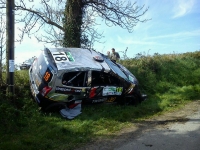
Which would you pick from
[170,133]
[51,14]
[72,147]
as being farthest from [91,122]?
[51,14]

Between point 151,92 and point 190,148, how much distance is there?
6.54 m

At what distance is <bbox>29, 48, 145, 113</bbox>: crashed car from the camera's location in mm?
7430

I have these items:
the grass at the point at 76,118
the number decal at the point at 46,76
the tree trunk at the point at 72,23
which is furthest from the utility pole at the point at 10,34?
the tree trunk at the point at 72,23

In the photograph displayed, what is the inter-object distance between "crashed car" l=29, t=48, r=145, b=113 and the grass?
1.30ft

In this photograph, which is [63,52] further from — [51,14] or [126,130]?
[51,14]

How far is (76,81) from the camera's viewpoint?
8.07 metres

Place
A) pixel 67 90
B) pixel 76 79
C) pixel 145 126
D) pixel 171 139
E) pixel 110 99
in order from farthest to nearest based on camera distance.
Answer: pixel 110 99 < pixel 76 79 < pixel 67 90 < pixel 145 126 < pixel 171 139

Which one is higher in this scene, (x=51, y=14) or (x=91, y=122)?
(x=51, y=14)

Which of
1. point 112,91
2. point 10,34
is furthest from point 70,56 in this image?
point 10,34

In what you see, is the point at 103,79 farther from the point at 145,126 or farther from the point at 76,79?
the point at 145,126

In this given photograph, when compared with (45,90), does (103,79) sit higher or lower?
higher

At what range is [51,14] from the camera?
12.2 meters

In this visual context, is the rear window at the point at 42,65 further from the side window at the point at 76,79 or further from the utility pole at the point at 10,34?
the utility pole at the point at 10,34

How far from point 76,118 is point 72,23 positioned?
6.22m
